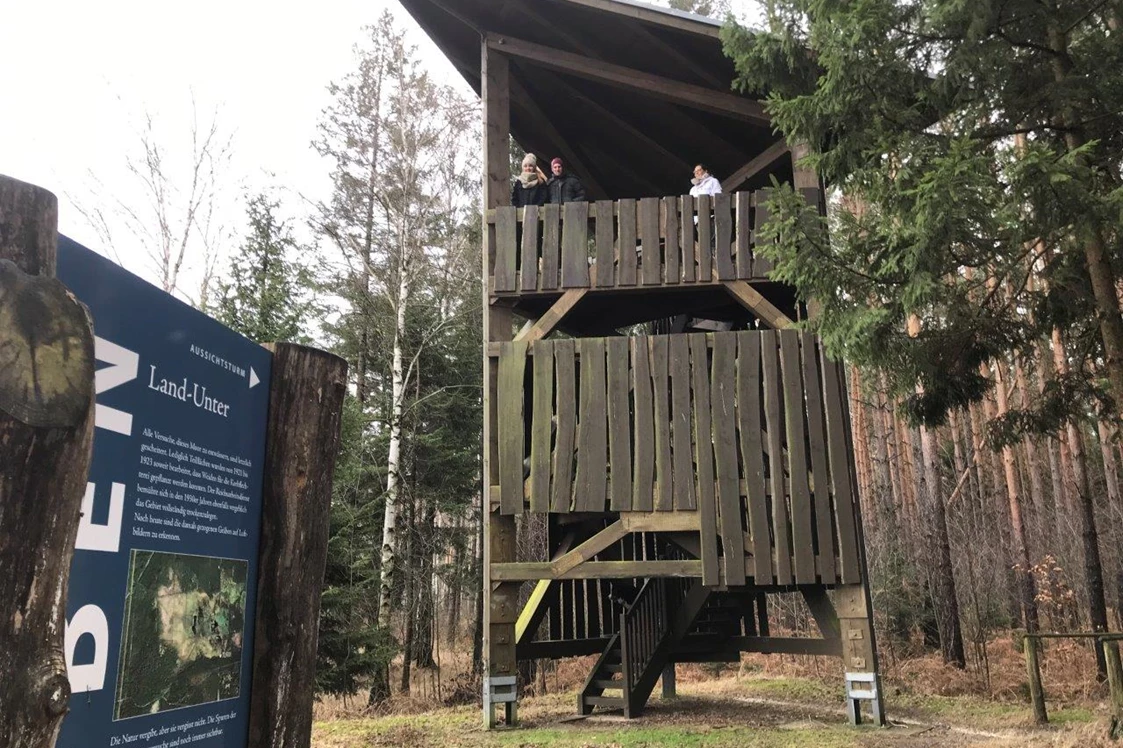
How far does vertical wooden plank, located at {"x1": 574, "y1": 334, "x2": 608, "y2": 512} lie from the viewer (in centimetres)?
945

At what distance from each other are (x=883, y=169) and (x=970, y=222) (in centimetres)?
115

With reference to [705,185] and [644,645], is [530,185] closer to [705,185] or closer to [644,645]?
[705,185]

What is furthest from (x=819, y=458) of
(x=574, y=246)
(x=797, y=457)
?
(x=574, y=246)

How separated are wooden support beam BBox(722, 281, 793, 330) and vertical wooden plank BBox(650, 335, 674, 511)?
39.0 inches

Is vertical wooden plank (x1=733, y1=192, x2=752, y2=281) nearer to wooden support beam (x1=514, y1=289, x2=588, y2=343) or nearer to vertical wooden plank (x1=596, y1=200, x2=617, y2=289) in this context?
vertical wooden plank (x1=596, y1=200, x2=617, y2=289)

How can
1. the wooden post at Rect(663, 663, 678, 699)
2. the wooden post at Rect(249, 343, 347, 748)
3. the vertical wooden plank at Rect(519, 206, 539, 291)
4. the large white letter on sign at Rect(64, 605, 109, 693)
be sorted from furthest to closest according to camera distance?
the wooden post at Rect(663, 663, 678, 699) < the vertical wooden plank at Rect(519, 206, 539, 291) < the wooden post at Rect(249, 343, 347, 748) < the large white letter on sign at Rect(64, 605, 109, 693)

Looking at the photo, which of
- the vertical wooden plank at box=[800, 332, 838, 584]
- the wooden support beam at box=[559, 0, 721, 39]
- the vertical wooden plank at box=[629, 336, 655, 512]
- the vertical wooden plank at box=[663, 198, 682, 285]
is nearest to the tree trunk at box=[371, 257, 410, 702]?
the vertical wooden plank at box=[629, 336, 655, 512]

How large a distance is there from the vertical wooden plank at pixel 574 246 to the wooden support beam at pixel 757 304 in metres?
1.69

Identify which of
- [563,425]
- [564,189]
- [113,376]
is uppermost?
[564,189]

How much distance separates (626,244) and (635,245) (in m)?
0.11

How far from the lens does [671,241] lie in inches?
396

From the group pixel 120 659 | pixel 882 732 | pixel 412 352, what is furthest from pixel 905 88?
pixel 412 352

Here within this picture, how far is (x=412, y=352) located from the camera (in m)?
18.3

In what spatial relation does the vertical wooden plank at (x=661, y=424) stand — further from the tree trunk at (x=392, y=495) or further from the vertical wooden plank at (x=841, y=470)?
the tree trunk at (x=392, y=495)
